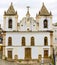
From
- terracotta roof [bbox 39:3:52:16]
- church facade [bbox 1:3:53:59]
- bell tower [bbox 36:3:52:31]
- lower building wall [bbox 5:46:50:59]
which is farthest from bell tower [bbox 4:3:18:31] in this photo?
terracotta roof [bbox 39:3:52:16]

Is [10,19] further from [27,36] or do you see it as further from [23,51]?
[23,51]

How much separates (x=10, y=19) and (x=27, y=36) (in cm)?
365

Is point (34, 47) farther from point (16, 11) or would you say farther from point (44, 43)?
point (16, 11)

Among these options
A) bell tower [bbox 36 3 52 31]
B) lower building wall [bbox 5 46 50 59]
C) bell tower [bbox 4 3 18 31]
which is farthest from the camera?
bell tower [bbox 36 3 52 31]

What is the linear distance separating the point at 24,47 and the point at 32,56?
1.77 meters

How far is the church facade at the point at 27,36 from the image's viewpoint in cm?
4991

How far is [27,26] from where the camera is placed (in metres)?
50.8

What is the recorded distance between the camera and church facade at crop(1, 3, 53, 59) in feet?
164

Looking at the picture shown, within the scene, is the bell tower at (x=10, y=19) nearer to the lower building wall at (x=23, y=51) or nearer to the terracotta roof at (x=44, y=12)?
the lower building wall at (x=23, y=51)

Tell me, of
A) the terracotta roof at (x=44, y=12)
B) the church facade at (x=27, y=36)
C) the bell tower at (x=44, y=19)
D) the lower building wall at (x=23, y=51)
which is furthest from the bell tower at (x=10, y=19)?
the terracotta roof at (x=44, y=12)

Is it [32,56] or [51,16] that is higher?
[51,16]

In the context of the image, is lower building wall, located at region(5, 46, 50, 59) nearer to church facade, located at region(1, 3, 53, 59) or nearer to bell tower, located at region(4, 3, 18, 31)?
church facade, located at region(1, 3, 53, 59)

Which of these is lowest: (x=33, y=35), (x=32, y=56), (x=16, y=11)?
(x=32, y=56)

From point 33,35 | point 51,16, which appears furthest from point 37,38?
point 51,16
